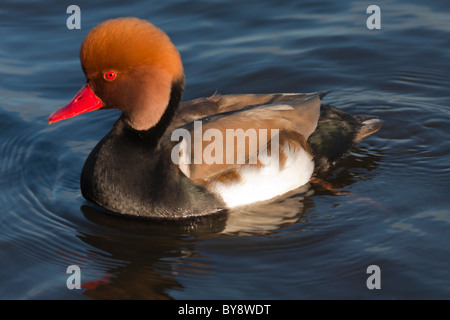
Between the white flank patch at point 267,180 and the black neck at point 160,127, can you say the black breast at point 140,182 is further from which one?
the white flank patch at point 267,180

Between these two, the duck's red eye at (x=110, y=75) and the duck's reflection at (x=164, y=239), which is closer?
the duck's reflection at (x=164, y=239)

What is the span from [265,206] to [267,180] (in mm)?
214

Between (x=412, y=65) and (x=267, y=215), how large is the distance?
11.1ft

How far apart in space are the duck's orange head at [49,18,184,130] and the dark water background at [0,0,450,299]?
87 cm

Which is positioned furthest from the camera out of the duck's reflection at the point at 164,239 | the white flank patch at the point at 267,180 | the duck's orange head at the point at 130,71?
the white flank patch at the point at 267,180

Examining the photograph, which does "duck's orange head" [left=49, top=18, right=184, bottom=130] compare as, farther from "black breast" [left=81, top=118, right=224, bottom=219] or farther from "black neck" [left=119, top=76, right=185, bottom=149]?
"black breast" [left=81, top=118, right=224, bottom=219]

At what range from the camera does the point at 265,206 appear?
5.78 m

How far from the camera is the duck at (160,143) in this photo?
530 centimetres

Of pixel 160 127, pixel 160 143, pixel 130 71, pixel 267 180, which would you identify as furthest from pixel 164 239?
pixel 130 71

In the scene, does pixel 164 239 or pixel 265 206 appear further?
pixel 265 206

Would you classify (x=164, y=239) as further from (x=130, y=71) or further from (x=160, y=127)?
(x=130, y=71)

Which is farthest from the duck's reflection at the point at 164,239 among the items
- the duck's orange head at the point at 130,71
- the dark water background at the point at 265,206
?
the duck's orange head at the point at 130,71

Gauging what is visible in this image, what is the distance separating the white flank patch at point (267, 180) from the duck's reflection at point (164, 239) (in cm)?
9

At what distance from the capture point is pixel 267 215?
5.64 meters
